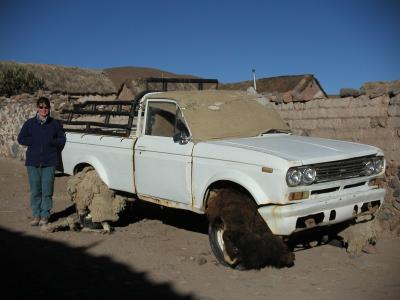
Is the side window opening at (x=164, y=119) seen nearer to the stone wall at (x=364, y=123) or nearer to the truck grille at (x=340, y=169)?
the truck grille at (x=340, y=169)

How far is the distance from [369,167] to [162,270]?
252cm

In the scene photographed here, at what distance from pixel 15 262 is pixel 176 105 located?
2630 mm

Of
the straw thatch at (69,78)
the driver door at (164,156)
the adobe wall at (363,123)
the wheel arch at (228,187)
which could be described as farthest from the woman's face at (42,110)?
the straw thatch at (69,78)

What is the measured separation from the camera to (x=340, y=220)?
200 inches

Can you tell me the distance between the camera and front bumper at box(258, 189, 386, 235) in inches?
185

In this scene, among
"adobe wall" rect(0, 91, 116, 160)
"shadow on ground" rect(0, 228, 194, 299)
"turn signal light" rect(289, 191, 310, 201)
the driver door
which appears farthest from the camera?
"adobe wall" rect(0, 91, 116, 160)

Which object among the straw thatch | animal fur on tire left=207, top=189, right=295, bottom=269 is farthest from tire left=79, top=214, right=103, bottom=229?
the straw thatch

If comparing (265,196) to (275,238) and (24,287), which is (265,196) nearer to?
(275,238)

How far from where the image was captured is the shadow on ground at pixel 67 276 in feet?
15.2

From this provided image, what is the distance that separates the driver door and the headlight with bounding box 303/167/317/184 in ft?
4.66

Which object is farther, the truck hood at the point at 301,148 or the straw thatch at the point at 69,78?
the straw thatch at the point at 69,78

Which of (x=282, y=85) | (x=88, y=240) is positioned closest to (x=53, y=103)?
(x=282, y=85)

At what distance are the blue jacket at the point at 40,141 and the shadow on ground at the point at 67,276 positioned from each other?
135cm

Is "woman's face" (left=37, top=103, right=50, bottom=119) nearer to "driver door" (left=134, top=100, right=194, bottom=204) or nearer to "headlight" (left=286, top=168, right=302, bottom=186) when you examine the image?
"driver door" (left=134, top=100, right=194, bottom=204)
